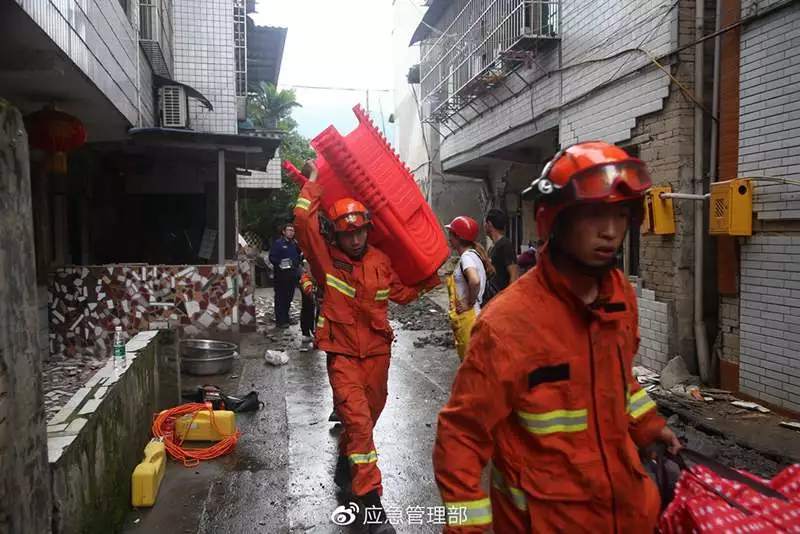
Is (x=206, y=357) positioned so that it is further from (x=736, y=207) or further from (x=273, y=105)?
(x=273, y=105)

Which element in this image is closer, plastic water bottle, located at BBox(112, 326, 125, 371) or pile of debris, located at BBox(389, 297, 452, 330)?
plastic water bottle, located at BBox(112, 326, 125, 371)

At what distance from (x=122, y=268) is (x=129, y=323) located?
72 centimetres

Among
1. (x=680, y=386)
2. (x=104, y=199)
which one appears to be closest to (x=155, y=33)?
(x=104, y=199)

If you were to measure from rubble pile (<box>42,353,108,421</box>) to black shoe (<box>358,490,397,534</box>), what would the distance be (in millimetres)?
2109

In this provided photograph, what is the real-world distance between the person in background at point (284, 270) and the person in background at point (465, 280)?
576 cm

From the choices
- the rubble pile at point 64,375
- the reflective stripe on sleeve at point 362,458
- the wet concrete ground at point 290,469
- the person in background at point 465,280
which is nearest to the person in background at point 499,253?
the person in background at point 465,280

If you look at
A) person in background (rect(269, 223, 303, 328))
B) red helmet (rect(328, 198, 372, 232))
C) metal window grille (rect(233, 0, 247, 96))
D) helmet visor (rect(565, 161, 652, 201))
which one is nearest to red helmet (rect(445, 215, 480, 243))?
red helmet (rect(328, 198, 372, 232))

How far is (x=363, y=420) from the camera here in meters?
3.58

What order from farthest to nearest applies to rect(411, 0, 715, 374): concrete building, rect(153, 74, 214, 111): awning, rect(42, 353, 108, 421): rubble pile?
1. rect(153, 74, 214, 111): awning
2. rect(411, 0, 715, 374): concrete building
3. rect(42, 353, 108, 421): rubble pile

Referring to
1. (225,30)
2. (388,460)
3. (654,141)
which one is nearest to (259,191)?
(225,30)

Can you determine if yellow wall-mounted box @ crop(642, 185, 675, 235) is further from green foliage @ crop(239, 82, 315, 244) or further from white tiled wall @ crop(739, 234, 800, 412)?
green foliage @ crop(239, 82, 315, 244)

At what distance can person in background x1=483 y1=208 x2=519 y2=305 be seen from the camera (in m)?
6.01

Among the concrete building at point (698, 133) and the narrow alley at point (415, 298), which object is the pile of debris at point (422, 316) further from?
the concrete building at point (698, 133)

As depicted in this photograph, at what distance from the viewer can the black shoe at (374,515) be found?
3.36 metres
